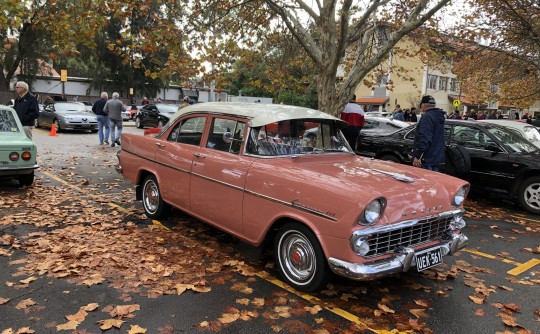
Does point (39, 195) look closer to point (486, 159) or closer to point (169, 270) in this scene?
point (169, 270)

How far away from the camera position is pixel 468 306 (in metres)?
3.84

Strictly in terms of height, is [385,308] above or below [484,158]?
below

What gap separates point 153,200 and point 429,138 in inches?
171

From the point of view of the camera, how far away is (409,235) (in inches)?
149

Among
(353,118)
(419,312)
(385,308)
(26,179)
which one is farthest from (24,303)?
(353,118)

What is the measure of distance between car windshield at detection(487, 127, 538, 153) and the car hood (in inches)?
170

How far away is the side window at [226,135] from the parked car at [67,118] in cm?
1499

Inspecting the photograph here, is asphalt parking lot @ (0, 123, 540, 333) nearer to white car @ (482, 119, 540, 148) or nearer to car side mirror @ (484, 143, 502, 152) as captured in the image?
car side mirror @ (484, 143, 502, 152)

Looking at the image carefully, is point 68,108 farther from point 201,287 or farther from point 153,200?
point 201,287

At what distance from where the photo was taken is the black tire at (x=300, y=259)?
3.71m

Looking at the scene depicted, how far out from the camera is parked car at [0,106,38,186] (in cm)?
698

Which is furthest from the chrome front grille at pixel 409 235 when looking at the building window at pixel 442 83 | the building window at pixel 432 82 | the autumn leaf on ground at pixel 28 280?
the building window at pixel 442 83

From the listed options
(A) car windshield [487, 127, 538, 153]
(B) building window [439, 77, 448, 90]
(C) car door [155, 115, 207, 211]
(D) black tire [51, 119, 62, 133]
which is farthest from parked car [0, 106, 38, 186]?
→ (B) building window [439, 77, 448, 90]

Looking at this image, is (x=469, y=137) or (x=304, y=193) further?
(x=469, y=137)
